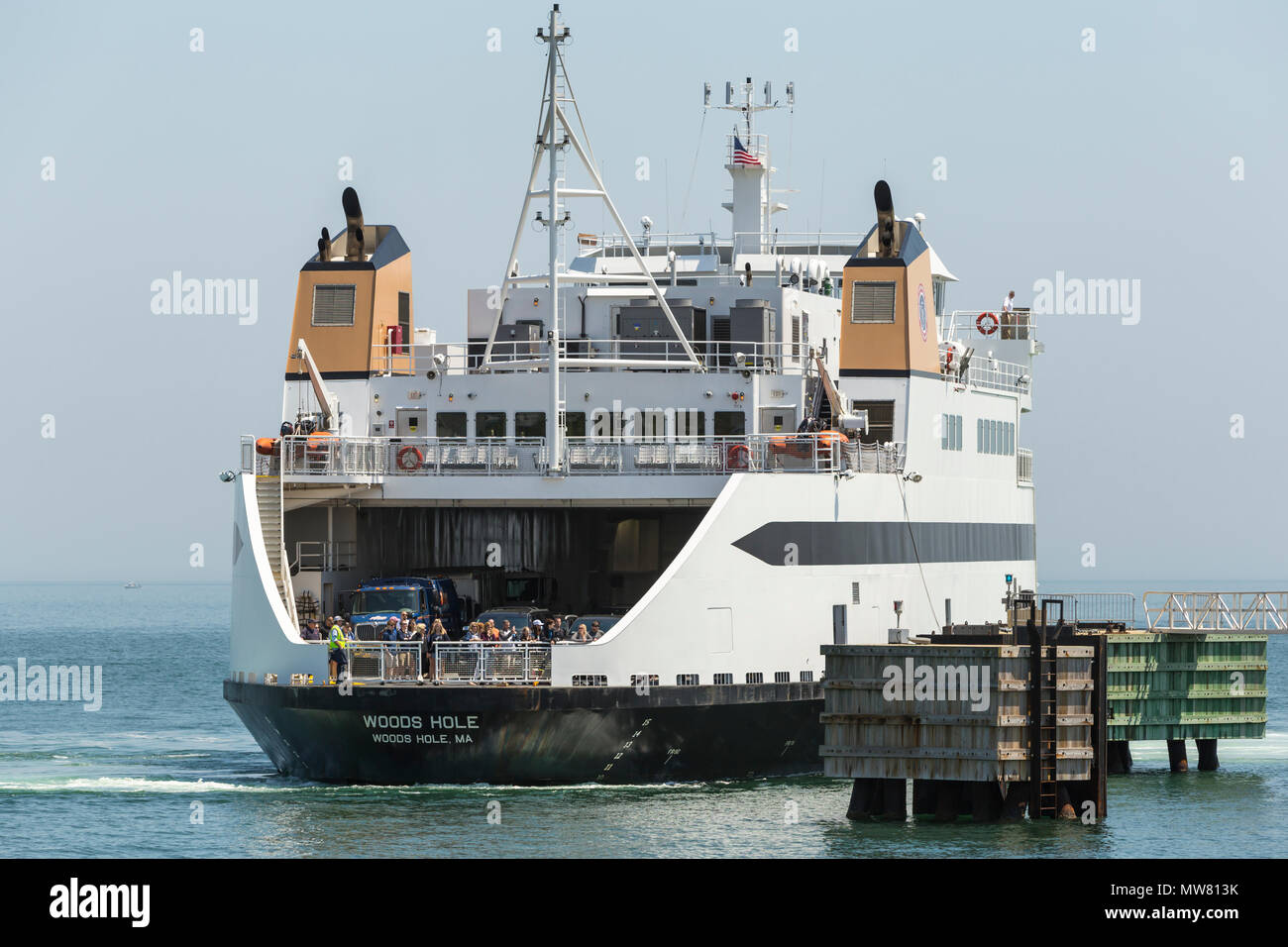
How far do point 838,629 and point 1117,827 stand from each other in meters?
6.76

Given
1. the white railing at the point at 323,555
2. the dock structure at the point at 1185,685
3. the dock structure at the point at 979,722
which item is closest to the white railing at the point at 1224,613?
the dock structure at the point at 1185,685

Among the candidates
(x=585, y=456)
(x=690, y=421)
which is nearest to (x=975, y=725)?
(x=585, y=456)

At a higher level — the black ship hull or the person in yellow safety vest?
the person in yellow safety vest

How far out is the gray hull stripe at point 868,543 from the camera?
1409 inches

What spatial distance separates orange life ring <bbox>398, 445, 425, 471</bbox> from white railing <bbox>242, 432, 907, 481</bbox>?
0.02 meters

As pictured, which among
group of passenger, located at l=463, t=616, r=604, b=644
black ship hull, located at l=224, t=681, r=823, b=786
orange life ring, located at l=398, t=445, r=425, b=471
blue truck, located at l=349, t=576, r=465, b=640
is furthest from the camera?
orange life ring, located at l=398, t=445, r=425, b=471

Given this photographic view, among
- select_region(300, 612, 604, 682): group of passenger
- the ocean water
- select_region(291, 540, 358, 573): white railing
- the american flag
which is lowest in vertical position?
the ocean water

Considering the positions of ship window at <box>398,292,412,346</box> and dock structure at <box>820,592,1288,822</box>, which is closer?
dock structure at <box>820,592,1288,822</box>

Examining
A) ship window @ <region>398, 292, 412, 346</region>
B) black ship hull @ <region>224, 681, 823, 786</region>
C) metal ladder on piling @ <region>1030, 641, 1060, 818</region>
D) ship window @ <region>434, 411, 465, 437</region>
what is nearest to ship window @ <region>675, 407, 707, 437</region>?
ship window @ <region>434, 411, 465, 437</region>

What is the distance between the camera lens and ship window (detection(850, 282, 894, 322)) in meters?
40.4

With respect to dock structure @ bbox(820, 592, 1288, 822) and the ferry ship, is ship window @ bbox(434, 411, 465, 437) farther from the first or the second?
dock structure @ bbox(820, 592, 1288, 822)
